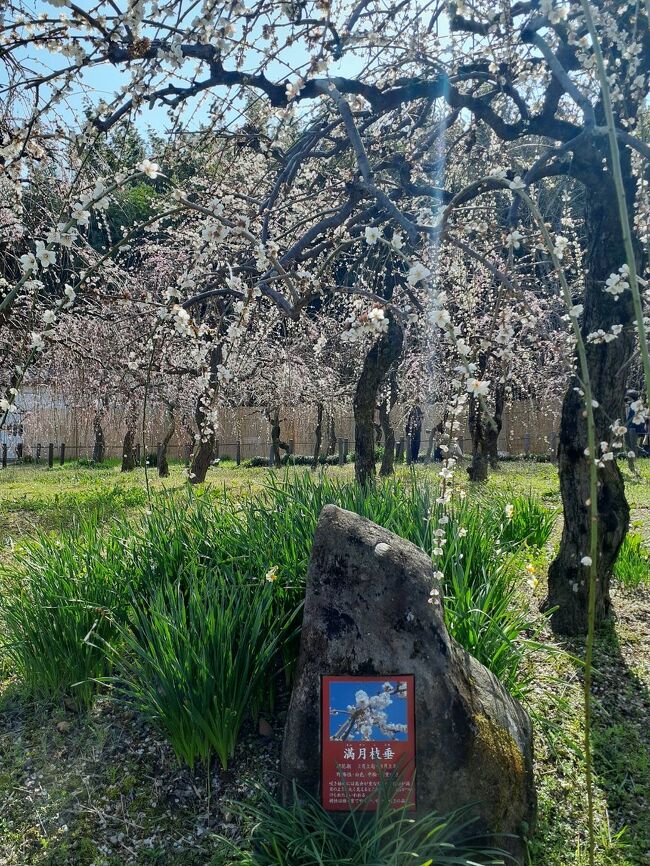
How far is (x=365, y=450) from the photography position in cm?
661

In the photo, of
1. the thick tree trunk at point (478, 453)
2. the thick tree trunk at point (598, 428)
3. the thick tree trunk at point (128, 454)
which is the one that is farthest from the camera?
the thick tree trunk at point (128, 454)

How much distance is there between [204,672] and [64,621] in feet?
3.32

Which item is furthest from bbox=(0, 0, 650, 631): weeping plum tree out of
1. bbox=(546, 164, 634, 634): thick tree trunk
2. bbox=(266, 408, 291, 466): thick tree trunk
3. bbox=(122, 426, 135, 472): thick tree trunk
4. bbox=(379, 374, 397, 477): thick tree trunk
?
bbox=(122, 426, 135, 472): thick tree trunk

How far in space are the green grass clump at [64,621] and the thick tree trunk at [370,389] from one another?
314 centimetres

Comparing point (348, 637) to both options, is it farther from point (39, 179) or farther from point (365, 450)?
point (39, 179)

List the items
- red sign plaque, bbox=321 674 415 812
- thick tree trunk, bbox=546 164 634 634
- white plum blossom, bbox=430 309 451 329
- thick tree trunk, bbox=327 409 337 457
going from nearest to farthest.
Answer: white plum blossom, bbox=430 309 451 329
red sign plaque, bbox=321 674 415 812
thick tree trunk, bbox=546 164 634 634
thick tree trunk, bbox=327 409 337 457

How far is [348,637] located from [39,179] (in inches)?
191

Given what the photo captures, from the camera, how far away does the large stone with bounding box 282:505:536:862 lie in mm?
2283

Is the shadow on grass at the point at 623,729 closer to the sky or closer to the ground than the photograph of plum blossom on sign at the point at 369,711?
closer to the ground

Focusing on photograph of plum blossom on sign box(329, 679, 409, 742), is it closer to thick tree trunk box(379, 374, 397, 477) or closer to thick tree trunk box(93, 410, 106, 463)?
thick tree trunk box(379, 374, 397, 477)

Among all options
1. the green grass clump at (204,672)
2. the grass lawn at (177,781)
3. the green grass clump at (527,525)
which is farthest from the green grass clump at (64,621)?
the green grass clump at (527,525)

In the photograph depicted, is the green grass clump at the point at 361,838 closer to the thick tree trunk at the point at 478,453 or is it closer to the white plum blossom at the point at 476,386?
the white plum blossom at the point at 476,386

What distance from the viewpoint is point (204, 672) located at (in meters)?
2.53

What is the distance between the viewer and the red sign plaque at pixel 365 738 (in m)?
2.26
